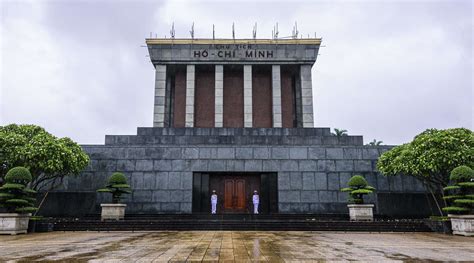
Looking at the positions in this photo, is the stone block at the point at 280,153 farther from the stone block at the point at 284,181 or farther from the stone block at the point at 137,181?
the stone block at the point at 137,181

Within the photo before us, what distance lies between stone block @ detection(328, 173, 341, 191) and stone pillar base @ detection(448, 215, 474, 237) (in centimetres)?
765

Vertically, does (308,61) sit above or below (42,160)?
above

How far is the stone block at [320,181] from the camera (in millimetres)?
22484

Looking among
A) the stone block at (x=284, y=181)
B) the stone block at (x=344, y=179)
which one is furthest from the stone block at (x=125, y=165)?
the stone block at (x=344, y=179)

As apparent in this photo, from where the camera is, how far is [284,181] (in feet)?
74.4

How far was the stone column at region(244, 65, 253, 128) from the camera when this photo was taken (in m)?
31.3

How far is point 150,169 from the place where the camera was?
22891 millimetres

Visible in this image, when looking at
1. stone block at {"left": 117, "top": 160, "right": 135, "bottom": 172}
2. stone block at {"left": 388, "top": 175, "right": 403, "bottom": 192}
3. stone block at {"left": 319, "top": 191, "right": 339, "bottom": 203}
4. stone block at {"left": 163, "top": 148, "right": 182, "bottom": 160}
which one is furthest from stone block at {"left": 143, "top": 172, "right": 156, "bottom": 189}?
stone block at {"left": 388, "top": 175, "right": 403, "bottom": 192}

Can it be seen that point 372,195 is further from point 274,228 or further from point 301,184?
point 274,228

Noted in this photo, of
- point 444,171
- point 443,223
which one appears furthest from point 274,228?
point 444,171

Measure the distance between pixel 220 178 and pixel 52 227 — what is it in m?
10.3

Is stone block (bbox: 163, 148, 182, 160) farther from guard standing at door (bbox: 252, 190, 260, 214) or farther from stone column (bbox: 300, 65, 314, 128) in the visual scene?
stone column (bbox: 300, 65, 314, 128)

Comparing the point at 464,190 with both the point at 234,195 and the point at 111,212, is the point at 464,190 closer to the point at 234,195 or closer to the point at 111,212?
the point at 234,195

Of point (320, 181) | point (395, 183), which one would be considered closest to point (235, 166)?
point (320, 181)
